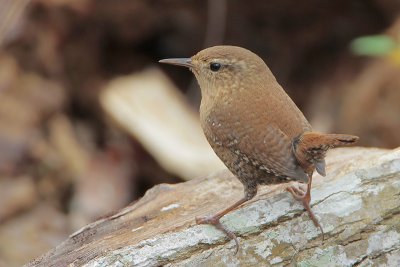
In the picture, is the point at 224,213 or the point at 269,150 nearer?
the point at 269,150

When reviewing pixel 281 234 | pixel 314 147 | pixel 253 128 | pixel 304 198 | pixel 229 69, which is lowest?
pixel 281 234

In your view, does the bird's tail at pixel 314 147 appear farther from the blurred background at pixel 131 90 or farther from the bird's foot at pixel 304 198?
the blurred background at pixel 131 90

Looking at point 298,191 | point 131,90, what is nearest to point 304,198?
point 298,191

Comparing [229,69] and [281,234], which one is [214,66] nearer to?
[229,69]

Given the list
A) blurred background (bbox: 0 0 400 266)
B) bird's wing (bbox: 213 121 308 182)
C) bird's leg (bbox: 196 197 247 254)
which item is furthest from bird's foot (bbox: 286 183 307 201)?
blurred background (bbox: 0 0 400 266)

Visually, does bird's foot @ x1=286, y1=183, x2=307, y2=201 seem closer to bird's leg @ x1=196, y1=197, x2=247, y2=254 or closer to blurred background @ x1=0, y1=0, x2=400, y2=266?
bird's leg @ x1=196, y1=197, x2=247, y2=254
